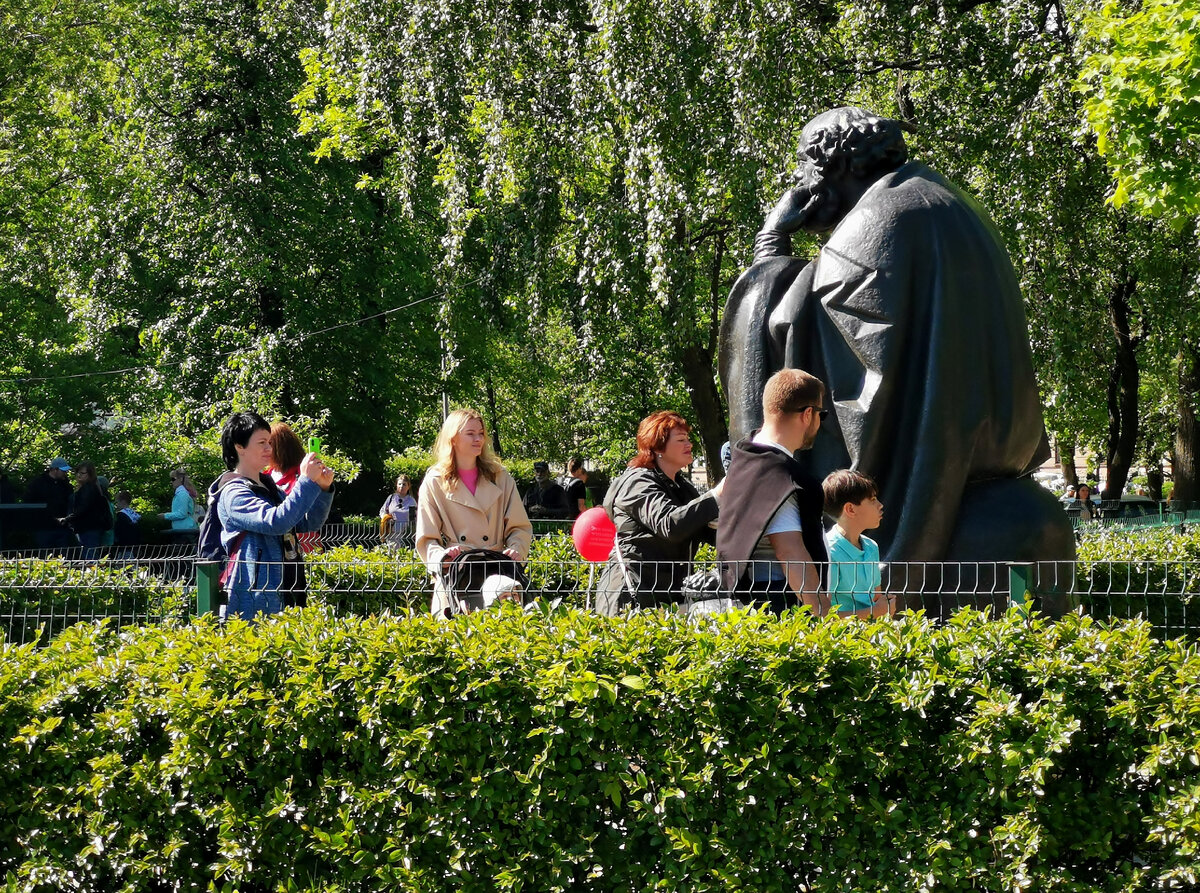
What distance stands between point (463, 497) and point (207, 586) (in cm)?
132

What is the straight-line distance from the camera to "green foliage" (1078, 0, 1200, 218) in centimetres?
1073

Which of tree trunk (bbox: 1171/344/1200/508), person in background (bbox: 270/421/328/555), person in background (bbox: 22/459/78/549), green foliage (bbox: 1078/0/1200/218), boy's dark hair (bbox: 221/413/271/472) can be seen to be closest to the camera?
boy's dark hair (bbox: 221/413/271/472)

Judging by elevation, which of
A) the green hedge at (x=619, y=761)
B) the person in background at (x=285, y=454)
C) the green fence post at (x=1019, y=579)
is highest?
the person in background at (x=285, y=454)

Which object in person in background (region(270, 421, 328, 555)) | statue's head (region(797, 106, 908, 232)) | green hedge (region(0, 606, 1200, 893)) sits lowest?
green hedge (region(0, 606, 1200, 893))

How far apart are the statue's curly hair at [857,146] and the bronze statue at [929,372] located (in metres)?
0.21

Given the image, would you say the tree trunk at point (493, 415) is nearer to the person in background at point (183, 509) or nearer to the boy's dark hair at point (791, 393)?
the person in background at point (183, 509)

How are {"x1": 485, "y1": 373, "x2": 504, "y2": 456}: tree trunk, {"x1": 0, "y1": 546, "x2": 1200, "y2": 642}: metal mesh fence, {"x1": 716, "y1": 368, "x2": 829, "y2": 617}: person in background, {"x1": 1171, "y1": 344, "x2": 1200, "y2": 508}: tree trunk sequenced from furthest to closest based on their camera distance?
{"x1": 485, "y1": 373, "x2": 504, "y2": 456}: tree trunk → {"x1": 1171, "y1": 344, "x2": 1200, "y2": 508}: tree trunk → {"x1": 0, "y1": 546, "x2": 1200, "y2": 642}: metal mesh fence → {"x1": 716, "y1": 368, "x2": 829, "y2": 617}: person in background

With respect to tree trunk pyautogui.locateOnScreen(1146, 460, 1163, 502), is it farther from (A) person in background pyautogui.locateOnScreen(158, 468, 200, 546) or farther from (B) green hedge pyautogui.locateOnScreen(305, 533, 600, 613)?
(B) green hedge pyautogui.locateOnScreen(305, 533, 600, 613)

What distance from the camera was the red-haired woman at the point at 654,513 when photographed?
233 inches

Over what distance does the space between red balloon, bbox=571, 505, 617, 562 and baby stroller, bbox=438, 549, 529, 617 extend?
330 millimetres

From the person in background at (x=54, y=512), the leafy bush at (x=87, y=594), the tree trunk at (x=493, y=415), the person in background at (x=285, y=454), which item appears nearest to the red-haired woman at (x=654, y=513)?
the person in background at (x=285, y=454)

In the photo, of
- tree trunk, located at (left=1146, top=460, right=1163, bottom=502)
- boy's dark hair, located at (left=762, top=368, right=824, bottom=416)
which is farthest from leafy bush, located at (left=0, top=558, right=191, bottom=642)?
tree trunk, located at (left=1146, top=460, right=1163, bottom=502)

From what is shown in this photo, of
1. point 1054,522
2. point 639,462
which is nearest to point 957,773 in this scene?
point 1054,522

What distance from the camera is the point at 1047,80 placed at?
11.9 meters
